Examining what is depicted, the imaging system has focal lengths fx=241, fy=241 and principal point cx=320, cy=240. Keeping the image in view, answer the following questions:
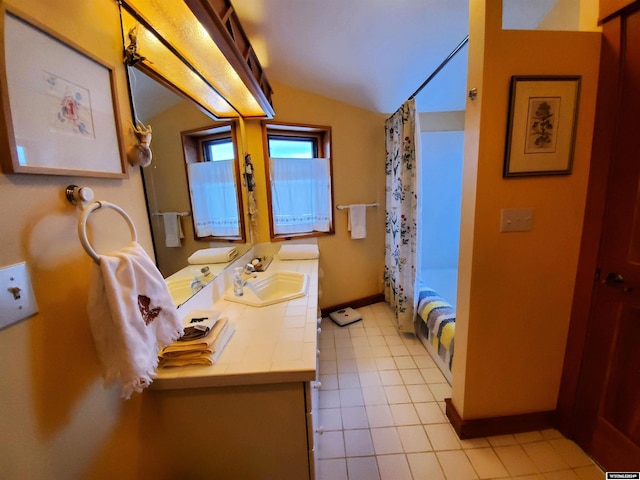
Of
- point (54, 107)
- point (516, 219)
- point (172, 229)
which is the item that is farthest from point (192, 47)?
point (516, 219)

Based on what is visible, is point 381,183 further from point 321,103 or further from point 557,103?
point 557,103

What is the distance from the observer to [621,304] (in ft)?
3.49

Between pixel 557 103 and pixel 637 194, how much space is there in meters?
0.50

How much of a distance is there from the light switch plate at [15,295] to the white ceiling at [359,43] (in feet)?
5.27

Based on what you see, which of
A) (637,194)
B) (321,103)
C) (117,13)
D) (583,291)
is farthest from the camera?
(321,103)

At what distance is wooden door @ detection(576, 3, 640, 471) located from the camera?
989 millimetres

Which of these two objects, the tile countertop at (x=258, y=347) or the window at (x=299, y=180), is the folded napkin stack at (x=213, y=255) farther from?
the window at (x=299, y=180)

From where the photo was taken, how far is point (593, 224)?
1.14 meters

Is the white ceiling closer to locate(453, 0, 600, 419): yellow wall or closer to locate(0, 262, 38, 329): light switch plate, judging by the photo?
locate(453, 0, 600, 419): yellow wall

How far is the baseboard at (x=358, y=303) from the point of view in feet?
8.89

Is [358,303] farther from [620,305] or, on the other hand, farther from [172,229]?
[172,229]

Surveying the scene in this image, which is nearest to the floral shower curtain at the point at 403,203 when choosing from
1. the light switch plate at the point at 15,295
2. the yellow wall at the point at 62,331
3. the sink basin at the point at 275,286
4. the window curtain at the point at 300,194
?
the window curtain at the point at 300,194

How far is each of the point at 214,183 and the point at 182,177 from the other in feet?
1.08

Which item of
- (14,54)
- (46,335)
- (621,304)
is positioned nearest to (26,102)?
(14,54)
